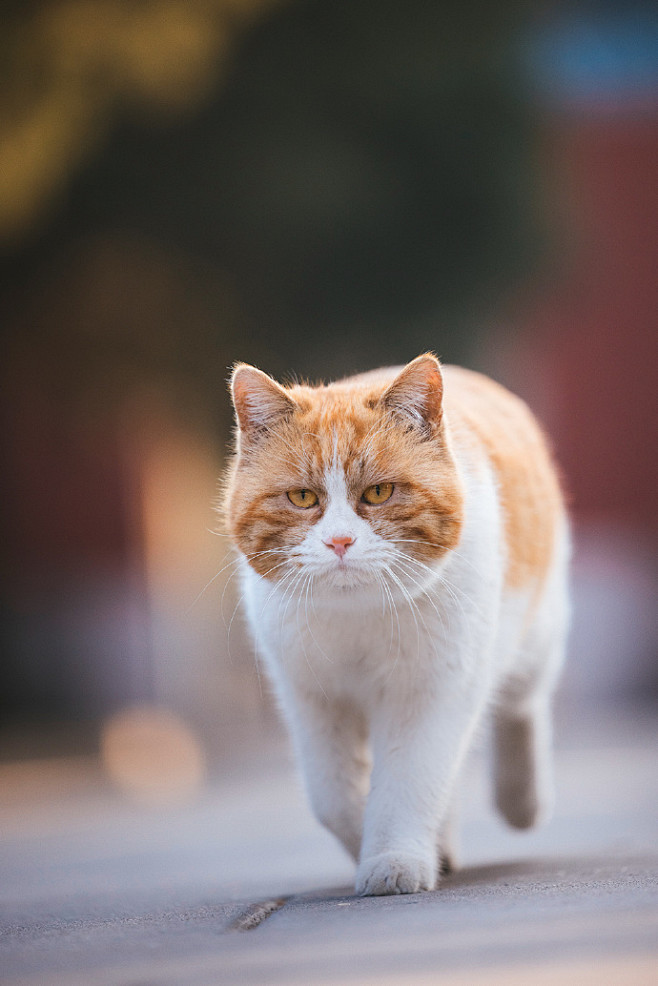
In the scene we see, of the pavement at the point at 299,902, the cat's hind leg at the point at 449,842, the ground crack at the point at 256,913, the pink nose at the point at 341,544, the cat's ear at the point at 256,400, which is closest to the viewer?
the pavement at the point at 299,902

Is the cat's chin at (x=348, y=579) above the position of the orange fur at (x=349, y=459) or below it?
below

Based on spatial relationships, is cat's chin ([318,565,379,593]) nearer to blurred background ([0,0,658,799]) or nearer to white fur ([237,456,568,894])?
white fur ([237,456,568,894])

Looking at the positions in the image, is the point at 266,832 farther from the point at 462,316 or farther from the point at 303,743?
the point at 462,316

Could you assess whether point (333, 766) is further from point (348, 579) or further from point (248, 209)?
point (248, 209)

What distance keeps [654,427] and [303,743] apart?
737 centimetres

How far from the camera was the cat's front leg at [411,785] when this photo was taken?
2.49m

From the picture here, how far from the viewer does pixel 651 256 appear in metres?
9.32

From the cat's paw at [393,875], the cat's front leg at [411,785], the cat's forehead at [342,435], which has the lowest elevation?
the cat's paw at [393,875]

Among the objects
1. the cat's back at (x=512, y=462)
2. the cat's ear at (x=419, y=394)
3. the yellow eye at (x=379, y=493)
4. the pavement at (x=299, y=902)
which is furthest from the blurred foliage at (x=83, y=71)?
the yellow eye at (x=379, y=493)

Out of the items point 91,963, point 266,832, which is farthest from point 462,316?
point 91,963

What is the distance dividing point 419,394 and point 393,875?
0.94 m

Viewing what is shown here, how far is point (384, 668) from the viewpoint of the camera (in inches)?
102

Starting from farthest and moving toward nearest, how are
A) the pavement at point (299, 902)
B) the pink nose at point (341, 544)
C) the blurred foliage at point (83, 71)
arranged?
1. the blurred foliage at point (83, 71)
2. the pink nose at point (341, 544)
3. the pavement at point (299, 902)

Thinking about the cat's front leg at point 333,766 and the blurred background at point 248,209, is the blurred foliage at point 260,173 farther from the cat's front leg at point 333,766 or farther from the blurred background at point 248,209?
→ the cat's front leg at point 333,766
